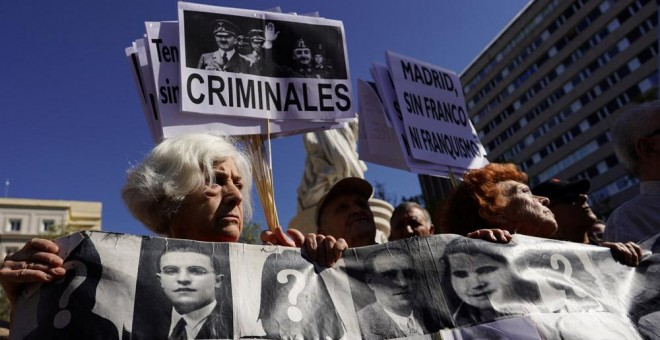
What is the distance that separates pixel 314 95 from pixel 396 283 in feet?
6.24

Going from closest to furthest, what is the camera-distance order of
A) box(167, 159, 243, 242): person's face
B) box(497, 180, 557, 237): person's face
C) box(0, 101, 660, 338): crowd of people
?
box(0, 101, 660, 338): crowd of people
box(167, 159, 243, 242): person's face
box(497, 180, 557, 237): person's face

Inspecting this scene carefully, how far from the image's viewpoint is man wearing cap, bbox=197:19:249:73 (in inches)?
128

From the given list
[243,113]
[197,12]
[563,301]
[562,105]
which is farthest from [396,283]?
[562,105]

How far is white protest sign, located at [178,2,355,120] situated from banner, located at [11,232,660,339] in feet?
5.26

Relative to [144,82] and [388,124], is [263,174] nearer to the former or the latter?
[144,82]

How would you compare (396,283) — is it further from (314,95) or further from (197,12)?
(197,12)

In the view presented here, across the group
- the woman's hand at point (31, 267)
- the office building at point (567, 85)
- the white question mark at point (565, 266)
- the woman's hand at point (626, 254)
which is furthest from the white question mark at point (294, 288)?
the office building at point (567, 85)

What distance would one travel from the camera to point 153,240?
157 cm

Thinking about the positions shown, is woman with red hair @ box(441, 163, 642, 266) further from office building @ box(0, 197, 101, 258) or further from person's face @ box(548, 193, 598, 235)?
office building @ box(0, 197, 101, 258)

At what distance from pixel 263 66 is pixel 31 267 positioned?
86.4 inches

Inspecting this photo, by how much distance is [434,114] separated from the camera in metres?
4.26

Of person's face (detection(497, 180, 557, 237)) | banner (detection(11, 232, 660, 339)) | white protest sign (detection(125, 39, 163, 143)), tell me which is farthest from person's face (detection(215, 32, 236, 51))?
banner (detection(11, 232, 660, 339))

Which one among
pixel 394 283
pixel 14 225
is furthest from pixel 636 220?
pixel 14 225

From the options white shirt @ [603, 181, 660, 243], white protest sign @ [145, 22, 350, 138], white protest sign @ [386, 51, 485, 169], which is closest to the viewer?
white shirt @ [603, 181, 660, 243]
